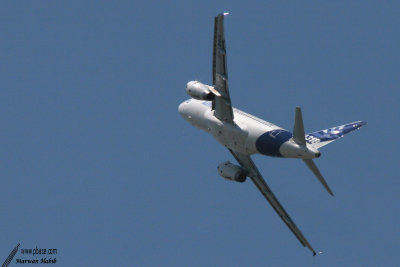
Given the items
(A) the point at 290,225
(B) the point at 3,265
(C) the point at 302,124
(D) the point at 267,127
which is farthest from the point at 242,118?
(B) the point at 3,265

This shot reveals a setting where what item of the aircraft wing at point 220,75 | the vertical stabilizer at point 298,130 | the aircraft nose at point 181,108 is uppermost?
the aircraft nose at point 181,108

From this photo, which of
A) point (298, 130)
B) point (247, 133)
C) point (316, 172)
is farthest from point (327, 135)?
point (247, 133)

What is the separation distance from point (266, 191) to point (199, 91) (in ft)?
48.5

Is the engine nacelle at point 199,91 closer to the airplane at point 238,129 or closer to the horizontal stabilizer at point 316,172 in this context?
the airplane at point 238,129

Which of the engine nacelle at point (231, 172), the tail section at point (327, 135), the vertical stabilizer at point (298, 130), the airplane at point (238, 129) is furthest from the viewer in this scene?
the engine nacelle at point (231, 172)

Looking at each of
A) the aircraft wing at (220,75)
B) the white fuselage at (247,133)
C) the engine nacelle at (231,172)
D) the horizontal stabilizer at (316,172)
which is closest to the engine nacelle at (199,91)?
the aircraft wing at (220,75)

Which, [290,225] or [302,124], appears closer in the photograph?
[302,124]

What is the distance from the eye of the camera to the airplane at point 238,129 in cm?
7444

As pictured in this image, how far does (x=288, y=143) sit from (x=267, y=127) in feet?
9.82

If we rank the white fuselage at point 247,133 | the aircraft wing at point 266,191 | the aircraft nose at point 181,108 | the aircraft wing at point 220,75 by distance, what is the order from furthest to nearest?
1. the aircraft wing at point 266,191
2. the aircraft nose at point 181,108
3. the white fuselage at point 247,133
4. the aircraft wing at point 220,75

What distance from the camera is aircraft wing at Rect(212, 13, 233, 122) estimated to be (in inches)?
2916

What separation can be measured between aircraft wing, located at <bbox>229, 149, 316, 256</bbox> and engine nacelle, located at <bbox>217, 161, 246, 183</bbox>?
50.3 inches

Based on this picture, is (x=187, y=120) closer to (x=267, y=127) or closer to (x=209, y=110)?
(x=209, y=110)

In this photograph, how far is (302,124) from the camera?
239ft
